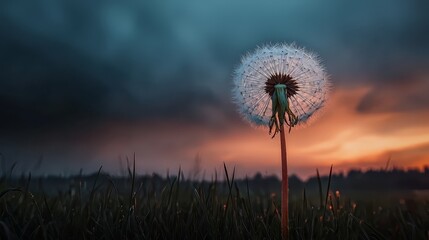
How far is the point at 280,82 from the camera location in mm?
5562

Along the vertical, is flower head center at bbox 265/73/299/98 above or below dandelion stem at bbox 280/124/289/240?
above

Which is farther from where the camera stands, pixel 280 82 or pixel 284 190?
pixel 280 82

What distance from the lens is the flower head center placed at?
557 cm

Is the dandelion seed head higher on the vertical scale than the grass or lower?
higher

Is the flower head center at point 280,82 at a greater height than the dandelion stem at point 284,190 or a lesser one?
greater

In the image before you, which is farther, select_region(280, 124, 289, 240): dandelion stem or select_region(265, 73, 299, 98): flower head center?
select_region(265, 73, 299, 98): flower head center

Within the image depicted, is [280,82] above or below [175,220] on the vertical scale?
above

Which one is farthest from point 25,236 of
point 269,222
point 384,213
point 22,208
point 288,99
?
point 384,213

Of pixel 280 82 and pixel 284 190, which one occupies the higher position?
pixel 280 82

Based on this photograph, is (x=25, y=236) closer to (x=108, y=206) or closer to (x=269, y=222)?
(x=108, y=206)

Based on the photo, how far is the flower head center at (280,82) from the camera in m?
5.57

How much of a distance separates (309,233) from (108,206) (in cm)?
257

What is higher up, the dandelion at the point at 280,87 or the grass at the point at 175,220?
the dandelion at the point at 280,87

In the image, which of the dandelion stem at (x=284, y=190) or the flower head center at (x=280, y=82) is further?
the flower head center at (x=280, y=82)
